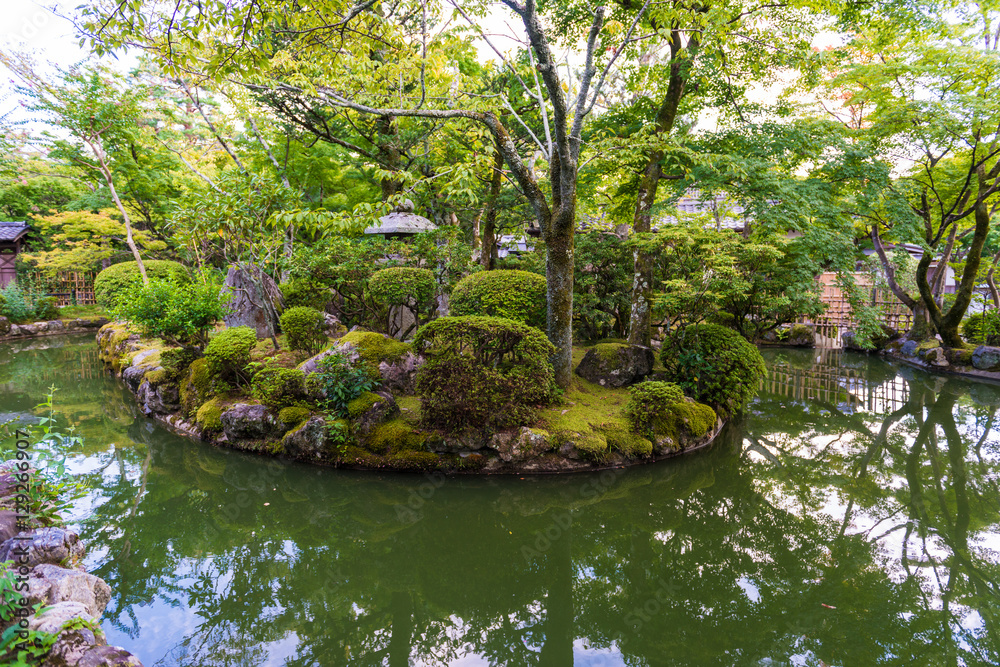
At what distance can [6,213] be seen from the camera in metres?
18.1

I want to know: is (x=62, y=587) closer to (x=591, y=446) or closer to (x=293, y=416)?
(x=293, y=416)

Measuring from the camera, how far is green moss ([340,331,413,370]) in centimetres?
605

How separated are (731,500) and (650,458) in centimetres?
94

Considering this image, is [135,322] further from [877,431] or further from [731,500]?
[877,431]

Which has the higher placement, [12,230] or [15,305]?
[12,230]

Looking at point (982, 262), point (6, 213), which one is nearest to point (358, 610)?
point (982, 262)

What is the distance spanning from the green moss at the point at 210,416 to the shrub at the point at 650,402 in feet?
16.8

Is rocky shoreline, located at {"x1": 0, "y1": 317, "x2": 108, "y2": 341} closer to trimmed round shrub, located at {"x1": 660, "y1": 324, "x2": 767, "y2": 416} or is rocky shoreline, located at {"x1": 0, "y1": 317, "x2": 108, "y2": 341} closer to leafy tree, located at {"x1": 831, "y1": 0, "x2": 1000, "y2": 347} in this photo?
trimmed round shrub, located at {"x1": 660, "y1": 324, "x2": 767, "y2": 416}

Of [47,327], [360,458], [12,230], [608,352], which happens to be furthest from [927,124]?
[12,230]

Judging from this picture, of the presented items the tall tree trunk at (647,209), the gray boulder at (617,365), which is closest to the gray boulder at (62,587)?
the gray boulder at (617,365)

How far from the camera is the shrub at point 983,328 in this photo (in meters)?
10.7

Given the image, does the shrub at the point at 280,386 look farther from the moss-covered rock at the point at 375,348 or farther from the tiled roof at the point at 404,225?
the tiled roof at the point at 404,225

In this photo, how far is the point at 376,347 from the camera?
620cm

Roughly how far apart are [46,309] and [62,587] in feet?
54.2
